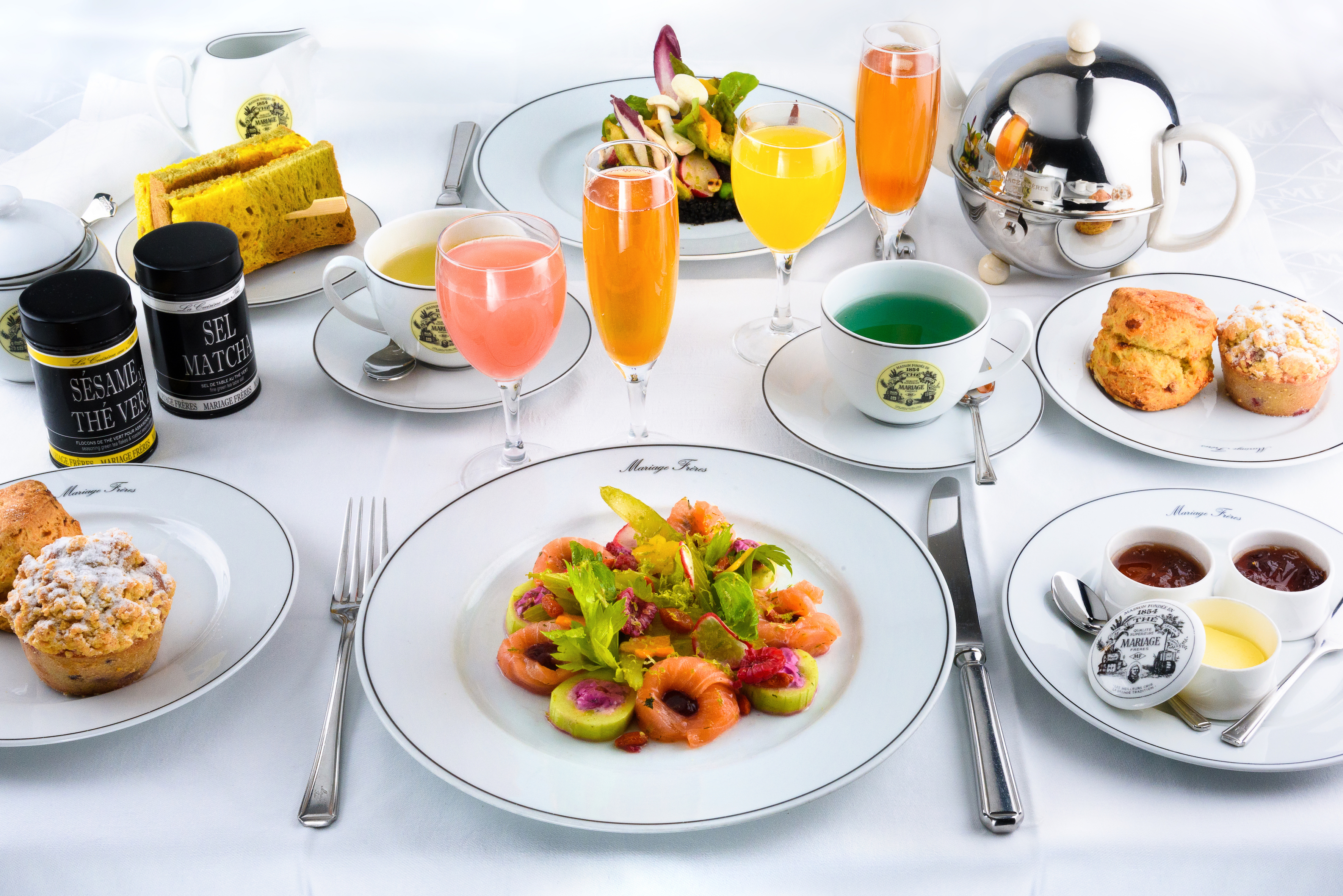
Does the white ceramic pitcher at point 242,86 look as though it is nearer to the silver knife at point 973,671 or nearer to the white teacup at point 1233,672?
the silver knife at point 973,671

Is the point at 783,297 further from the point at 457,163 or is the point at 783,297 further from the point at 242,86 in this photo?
the point at 242,86

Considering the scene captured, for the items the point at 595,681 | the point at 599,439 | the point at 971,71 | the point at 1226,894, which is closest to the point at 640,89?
the point at 971,71

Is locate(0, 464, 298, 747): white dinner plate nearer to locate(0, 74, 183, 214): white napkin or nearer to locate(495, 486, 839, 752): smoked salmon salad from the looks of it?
locate(495, 486, 839, 752): smoked salmon salad

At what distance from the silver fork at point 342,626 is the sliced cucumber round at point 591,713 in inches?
7.7

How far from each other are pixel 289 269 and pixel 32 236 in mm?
380

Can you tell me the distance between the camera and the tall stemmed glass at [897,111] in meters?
1.51

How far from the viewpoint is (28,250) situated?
1.34 metres

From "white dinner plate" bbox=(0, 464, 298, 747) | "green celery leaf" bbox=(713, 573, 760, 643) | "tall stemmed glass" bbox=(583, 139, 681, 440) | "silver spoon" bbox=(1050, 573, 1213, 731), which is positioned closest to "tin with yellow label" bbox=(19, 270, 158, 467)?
"white dinner plate" bbox=(0, 464, 298, 747)

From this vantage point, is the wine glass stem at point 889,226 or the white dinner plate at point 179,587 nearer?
the white dinner plate at point 179,587

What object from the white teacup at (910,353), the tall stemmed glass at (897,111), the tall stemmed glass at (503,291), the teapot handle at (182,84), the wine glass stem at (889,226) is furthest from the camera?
the teapot handle at (182,84)

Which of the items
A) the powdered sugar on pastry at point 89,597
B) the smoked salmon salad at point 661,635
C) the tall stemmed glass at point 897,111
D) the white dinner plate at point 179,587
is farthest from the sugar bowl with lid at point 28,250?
→ the tall stemmed glass at point 897,111

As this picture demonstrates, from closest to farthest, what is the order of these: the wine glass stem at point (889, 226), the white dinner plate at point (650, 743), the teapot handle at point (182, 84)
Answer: the white dinner plate at point (650, 743) → the wine glass stem at point (889, 226) → the teapot handle at point (182, 84)

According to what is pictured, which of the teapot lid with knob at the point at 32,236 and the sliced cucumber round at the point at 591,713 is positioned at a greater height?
the teapot lid with knob at the point at 32,236

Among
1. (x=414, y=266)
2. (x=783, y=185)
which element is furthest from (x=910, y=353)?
(x=414, y=266)
